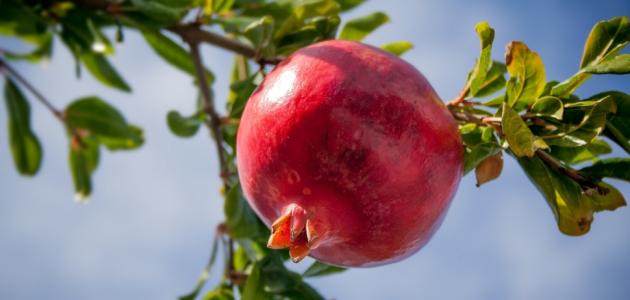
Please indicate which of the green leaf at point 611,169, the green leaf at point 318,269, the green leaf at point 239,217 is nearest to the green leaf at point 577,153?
the green leaf at point 611,169

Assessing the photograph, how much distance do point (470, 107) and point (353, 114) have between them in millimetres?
405

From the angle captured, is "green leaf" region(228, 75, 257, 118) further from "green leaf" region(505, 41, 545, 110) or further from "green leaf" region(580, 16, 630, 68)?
"green leaf" region(580, 16, 630, 68)

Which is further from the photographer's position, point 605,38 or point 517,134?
point 605,38

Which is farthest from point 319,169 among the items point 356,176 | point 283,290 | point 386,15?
point 386,15

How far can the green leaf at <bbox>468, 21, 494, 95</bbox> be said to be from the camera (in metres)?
1.10

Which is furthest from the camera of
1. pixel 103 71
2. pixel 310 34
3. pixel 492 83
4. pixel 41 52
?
pixel 41 52

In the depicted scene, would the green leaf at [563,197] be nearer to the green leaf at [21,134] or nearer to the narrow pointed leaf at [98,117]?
the narrow pointed leaf at [98,117]

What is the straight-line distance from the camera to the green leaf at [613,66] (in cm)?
101

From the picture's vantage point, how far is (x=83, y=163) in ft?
9.05

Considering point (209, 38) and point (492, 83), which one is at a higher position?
point (209, 38)

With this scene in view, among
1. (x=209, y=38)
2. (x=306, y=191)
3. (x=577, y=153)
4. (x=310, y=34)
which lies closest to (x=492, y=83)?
(x=577, y=153)

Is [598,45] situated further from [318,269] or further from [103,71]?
[103,71]

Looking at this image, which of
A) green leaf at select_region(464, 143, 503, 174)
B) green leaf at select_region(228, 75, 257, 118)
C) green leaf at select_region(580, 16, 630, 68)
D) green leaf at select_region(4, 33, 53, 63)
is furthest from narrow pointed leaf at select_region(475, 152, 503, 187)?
green leaf at select_region(4, 33, 53, 63)

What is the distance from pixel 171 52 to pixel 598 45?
4.91ft
